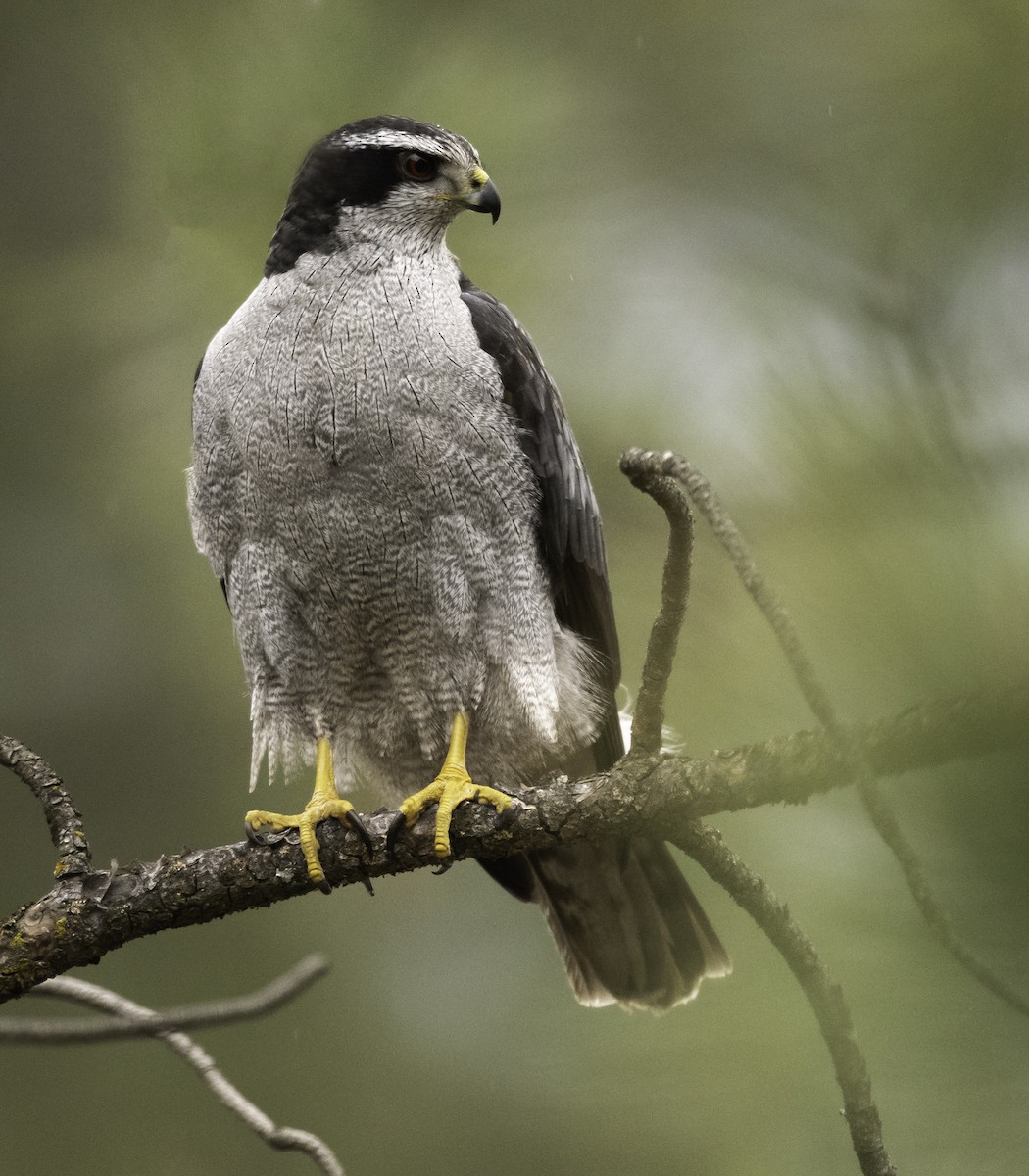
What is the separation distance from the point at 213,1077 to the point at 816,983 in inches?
55.3

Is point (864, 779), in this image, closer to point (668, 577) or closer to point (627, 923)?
point (668, 577)

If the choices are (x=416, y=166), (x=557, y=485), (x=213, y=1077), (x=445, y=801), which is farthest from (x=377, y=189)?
(x=213, y=1077)

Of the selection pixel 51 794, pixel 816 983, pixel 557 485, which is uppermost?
pixel 557 485

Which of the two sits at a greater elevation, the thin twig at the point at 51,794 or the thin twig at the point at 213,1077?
the thin twig at the point at 51,794

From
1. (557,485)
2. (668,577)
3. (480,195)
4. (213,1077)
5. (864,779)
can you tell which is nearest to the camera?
(864,779)

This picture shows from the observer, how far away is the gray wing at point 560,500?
9.88 ft

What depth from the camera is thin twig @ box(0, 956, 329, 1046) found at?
2141mm

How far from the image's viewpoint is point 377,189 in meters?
3.12

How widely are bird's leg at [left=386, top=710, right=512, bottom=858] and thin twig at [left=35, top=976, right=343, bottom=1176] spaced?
547 mm

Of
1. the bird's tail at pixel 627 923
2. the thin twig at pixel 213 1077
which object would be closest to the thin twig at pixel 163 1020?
the thin twig at pixel 213 1077

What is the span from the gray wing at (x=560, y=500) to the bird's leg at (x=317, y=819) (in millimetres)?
725

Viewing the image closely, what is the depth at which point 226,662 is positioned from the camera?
4758 millimetres

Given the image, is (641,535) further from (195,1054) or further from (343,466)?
(195,1054)

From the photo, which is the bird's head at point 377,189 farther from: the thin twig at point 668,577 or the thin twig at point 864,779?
the thin twig at point 864,779
